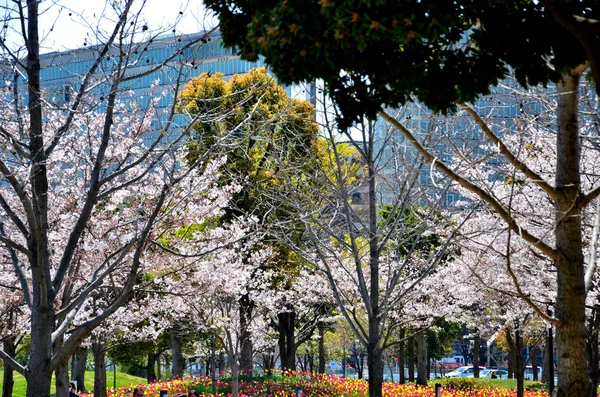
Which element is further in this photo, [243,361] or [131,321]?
[243,361]

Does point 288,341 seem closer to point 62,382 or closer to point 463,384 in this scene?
point 463,384

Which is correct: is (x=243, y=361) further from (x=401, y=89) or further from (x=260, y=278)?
(x=401, y=89)

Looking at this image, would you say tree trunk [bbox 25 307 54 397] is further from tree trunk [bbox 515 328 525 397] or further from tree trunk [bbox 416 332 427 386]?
tree trunk [bbox 416 332 427 386]

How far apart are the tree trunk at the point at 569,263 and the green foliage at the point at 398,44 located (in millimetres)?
330

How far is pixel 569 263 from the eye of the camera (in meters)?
4.21

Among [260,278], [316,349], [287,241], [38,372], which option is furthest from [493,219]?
[316,349]

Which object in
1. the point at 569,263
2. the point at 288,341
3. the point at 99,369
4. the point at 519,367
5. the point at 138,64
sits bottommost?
the point at 519,367

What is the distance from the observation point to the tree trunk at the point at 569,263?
13.5 ft

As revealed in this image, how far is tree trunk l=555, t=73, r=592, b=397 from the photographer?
4.11m

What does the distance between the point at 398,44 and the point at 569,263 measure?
1703 mm

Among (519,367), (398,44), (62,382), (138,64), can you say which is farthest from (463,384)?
(398,44)

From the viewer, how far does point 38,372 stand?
562cm

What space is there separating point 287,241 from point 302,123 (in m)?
11.4

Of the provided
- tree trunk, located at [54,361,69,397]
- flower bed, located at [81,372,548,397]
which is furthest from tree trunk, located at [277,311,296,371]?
tree trunk, located at [54,361,69,397]
